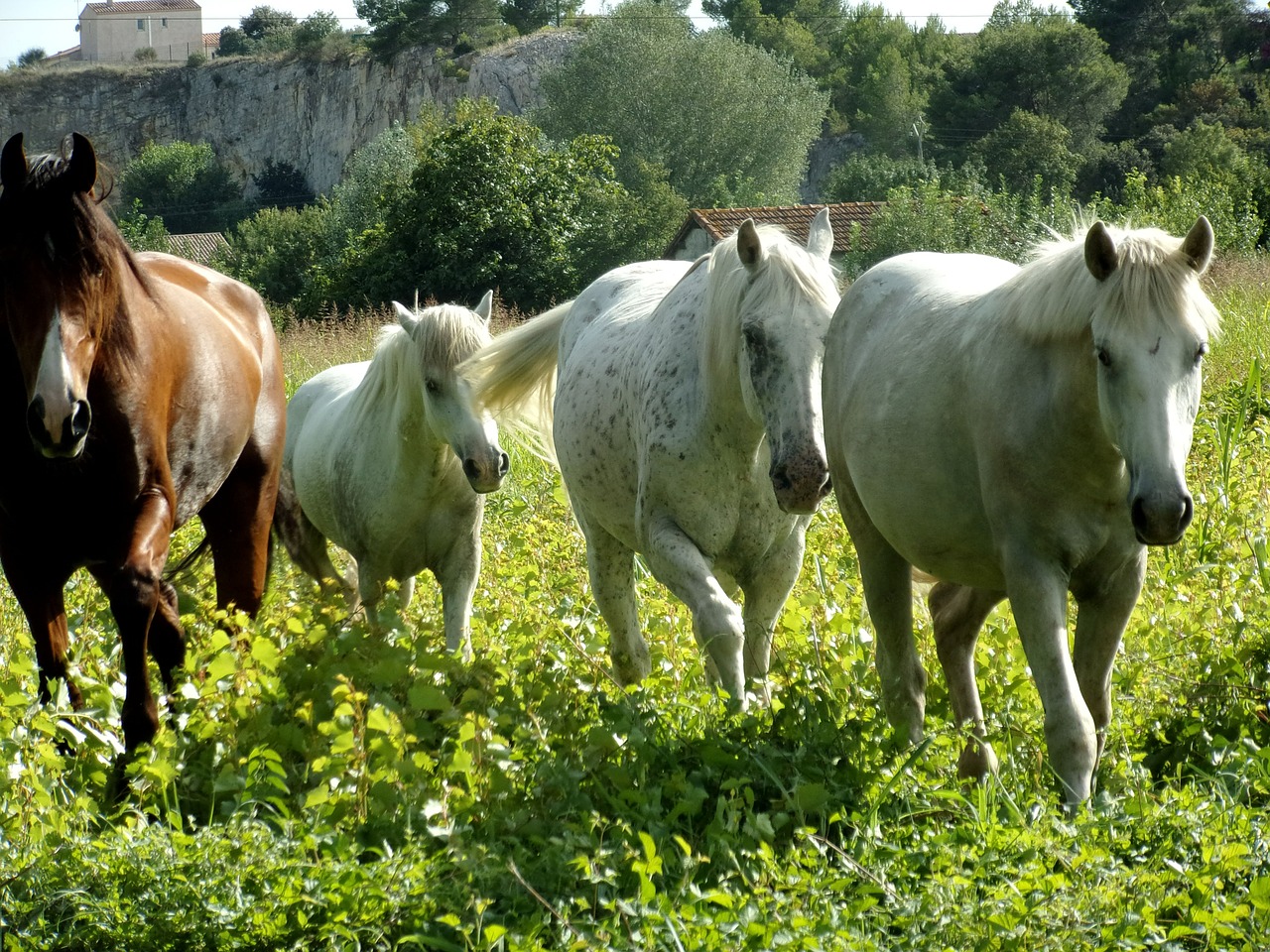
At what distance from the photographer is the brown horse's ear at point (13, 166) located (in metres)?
3.51

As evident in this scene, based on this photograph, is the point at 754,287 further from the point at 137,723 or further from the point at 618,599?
the point at 137,723

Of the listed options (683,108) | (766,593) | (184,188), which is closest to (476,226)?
(683,108)

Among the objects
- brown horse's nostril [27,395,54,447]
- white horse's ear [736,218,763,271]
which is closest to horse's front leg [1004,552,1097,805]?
white horse's ear [736,218,763,271]

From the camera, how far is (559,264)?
124 ft

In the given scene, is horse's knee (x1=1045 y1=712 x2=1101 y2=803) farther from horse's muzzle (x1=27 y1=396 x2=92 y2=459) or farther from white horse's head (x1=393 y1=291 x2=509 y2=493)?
white horse's head (x1=393 y1=291 x2=509 y2=493)

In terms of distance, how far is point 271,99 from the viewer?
8831 centimetres

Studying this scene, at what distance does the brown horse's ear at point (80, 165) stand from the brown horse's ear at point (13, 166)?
0.12 meters

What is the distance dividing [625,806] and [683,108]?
63707 millimetres

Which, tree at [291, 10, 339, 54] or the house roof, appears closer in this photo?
the house roof

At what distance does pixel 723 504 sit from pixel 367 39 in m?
89.9

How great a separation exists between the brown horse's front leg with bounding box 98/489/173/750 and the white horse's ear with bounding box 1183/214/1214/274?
304 centimetres

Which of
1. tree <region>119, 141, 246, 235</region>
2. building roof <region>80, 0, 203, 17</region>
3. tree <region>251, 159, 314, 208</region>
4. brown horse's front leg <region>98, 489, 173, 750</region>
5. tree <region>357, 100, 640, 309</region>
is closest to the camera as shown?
brown horse's front leg <region>98, 489, 173, 750</region>

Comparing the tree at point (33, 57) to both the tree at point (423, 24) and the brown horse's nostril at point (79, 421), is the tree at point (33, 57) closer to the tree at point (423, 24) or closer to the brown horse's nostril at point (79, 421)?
the tree at point (423, 24)

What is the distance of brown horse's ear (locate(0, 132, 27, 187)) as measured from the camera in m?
3.51
